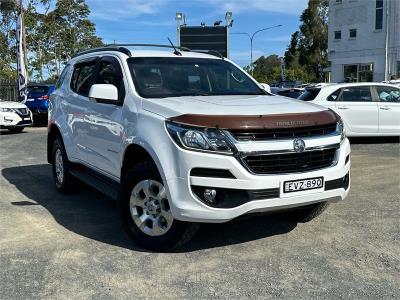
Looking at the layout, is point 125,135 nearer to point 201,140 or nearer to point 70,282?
point 201,140

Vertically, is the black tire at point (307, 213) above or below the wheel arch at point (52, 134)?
below

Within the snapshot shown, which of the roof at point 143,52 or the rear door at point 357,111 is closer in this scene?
the roof at point 143,52

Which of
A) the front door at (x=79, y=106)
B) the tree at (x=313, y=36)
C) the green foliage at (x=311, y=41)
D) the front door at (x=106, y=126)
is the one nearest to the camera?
the front door at (x=106, y=126)

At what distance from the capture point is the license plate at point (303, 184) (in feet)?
14.3

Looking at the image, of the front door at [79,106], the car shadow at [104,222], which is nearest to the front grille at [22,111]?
the car shadow at [104,222]

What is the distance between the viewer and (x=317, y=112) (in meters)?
4.73

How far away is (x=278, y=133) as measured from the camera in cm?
437

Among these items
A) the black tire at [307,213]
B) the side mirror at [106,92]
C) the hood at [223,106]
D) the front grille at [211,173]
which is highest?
the side mirror at [106,92]

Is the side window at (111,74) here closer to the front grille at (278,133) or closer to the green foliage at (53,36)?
the front grille at (278,133)

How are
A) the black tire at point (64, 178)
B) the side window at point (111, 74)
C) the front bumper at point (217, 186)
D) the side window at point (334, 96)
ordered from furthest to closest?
the side window at point (334, 96), the black tire at point (64, 178), the side window at point (111, 74), the front bumper at point (217, 186)

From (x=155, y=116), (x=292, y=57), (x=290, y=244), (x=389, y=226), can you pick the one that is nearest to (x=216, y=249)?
(x=290, y=244)

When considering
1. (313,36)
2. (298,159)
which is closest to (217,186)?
(298,159)

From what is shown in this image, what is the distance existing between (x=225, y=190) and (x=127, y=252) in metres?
1.18

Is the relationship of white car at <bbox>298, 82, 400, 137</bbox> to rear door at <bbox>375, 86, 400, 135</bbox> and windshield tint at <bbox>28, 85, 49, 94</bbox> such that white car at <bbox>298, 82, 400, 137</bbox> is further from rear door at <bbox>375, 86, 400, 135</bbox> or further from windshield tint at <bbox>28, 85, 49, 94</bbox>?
windshield tint at <bbox>28, 85, 49, 94</bbox>
